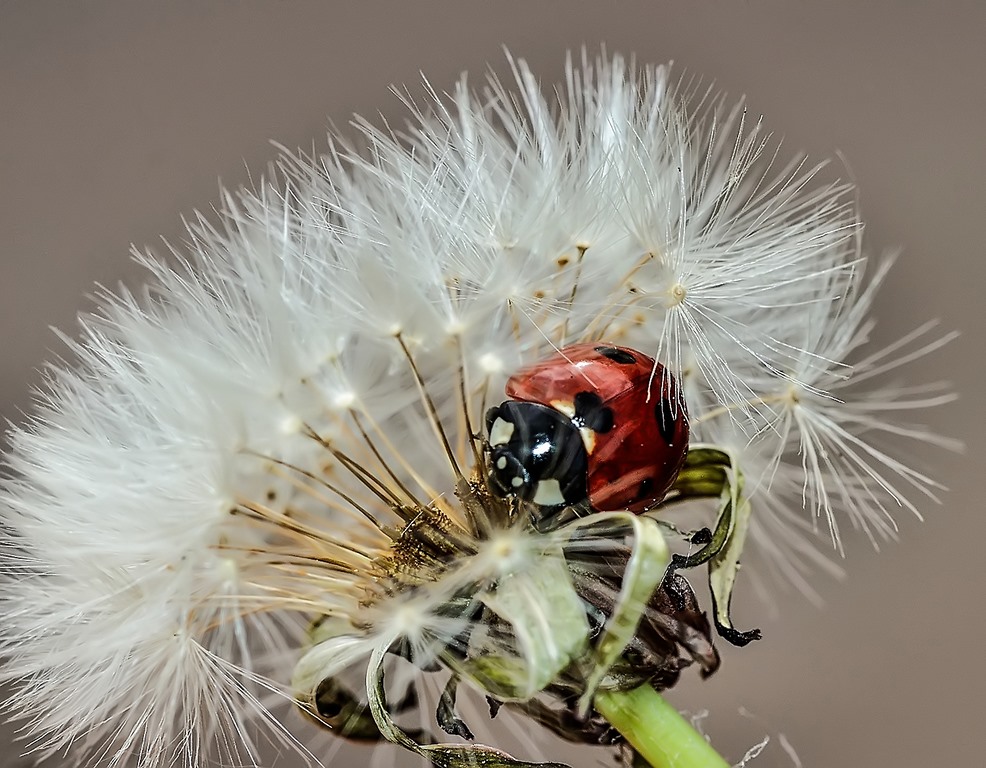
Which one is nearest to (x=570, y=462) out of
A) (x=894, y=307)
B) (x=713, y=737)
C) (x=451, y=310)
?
(x=451, y=310)

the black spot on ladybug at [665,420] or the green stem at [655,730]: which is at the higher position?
the black spot on ladybug at [665,420]

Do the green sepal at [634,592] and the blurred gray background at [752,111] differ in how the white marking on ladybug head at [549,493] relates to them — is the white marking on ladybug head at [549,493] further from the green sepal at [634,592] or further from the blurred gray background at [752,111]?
the blurred gray background at [752,111]

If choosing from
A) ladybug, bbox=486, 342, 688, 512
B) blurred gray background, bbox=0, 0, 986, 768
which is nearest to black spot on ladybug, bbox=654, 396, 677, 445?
ladybug, bbox=486, 342, 688, 512

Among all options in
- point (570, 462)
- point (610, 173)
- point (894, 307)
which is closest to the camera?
point (570, 462)

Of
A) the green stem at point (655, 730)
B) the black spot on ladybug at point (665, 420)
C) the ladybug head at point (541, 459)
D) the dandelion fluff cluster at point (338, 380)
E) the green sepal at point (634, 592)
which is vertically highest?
the dandelion fluff cluster at point (338, 380)

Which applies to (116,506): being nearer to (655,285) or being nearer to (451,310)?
(451,310)

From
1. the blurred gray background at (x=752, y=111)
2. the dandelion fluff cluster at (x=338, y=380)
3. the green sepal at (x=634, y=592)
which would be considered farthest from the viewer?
the blurred gray background at (x=752, y=111)

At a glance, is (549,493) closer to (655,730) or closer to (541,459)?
(541,459)

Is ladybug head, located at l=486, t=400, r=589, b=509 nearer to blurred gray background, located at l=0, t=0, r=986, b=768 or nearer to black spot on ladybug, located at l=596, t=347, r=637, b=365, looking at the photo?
black spot on ladybug, located at l=596, t=347, r=637, b=365

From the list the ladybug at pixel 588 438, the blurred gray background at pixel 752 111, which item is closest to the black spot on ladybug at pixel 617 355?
the ladybug at pixel 588 438
